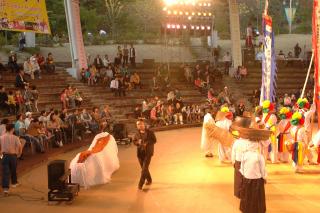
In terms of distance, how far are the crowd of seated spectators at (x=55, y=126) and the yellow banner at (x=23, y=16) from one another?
3.31 m

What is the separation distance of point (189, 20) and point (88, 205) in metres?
19.1

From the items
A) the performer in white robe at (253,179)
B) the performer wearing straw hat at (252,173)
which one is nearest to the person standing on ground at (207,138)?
the performer wearing straw hat at (252,173)

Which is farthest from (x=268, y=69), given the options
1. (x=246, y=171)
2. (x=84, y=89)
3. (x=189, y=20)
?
(x=189, y=20)

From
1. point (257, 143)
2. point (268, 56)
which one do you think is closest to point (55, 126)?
point (268, 56)

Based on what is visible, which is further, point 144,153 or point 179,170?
point 179,170

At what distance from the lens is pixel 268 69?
13.0 m

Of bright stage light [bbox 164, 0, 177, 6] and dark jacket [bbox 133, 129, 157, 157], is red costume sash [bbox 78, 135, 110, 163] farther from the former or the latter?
bright stage light [bbox 164, 0, 177, 6]

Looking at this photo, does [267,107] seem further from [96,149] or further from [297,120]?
[96,149]

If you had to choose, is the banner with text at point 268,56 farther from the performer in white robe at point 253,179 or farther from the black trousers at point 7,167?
the black trousers at point 7,167

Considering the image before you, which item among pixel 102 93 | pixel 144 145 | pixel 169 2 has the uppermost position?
pixel 169 2

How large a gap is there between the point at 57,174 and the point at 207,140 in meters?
5.51

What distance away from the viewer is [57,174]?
9.07m

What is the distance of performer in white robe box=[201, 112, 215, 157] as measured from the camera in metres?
13.1

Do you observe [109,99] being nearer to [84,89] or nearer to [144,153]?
[84,89]
